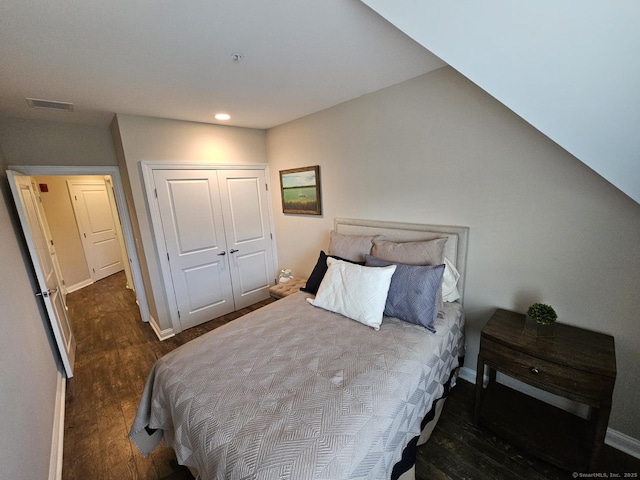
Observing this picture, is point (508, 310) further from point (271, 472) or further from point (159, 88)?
point (159, 88)

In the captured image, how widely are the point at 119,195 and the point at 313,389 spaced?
3.22 meters

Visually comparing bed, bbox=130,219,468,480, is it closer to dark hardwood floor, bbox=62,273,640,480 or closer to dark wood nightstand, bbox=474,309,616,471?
dark hardwood floor, bbox=62,273,640,480

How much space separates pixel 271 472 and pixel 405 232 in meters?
1.83

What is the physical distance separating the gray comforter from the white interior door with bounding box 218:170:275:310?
5.72 feet

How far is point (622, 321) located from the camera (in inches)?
55.4

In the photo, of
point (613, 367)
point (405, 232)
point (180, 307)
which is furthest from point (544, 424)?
point (180, 307)

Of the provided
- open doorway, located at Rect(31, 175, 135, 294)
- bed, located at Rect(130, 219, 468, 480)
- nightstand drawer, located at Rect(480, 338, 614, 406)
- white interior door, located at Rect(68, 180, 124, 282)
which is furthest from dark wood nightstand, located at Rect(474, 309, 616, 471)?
white interior door, located at Rect(68, 180, 124, 282)

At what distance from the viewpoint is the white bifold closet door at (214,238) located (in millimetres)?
2852

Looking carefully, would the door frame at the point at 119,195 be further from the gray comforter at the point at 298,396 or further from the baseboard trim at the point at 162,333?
the gray comforter at the point at 298,396

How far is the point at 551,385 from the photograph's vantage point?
1322 millimetres

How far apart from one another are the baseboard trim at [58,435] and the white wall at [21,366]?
52 mm

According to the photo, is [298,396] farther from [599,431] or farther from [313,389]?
[599,431]

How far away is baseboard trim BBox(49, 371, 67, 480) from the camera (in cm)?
148

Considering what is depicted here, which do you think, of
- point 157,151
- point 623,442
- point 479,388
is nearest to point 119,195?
point 157,151
